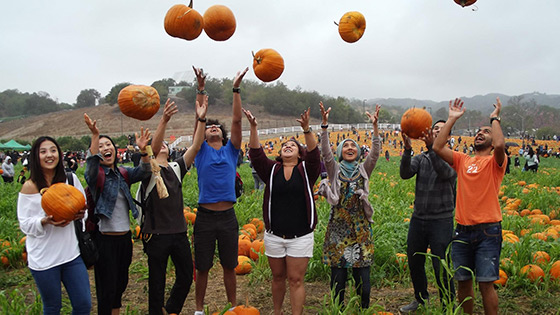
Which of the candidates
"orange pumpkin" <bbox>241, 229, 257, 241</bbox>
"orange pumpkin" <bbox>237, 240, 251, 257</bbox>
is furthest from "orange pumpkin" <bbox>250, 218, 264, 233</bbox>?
"orange pumpkin" <bbox>237, 240, 251, 257</bbox>

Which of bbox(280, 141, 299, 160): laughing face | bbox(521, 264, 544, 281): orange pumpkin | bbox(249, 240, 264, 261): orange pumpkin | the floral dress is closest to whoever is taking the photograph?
the floral dress

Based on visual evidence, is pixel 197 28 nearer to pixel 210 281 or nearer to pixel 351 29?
pixel 351 29

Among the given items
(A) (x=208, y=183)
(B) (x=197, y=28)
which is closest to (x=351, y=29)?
(B) (x=197, y=28)

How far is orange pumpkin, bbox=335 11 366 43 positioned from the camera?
4.38 meters

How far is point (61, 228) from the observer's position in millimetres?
3203

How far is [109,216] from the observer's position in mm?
3574

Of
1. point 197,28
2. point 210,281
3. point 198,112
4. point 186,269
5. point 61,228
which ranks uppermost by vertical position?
point 197,28

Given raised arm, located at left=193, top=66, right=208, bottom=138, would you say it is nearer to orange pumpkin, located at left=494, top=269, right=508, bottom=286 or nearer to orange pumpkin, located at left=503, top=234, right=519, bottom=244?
orange pumpkin, located at left=494, top=269, right=508, bottom=286

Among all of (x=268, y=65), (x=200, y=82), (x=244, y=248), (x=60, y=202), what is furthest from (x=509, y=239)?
(x=60, y=202)

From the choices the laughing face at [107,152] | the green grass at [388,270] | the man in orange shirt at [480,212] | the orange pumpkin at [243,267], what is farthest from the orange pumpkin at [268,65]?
the orange pumpkin at [243,267]

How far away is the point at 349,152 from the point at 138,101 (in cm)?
203

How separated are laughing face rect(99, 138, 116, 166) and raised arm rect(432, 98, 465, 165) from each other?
9.57ft

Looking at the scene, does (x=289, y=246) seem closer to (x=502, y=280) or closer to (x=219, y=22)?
(x=219, y=22)

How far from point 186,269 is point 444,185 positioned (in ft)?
8.64
